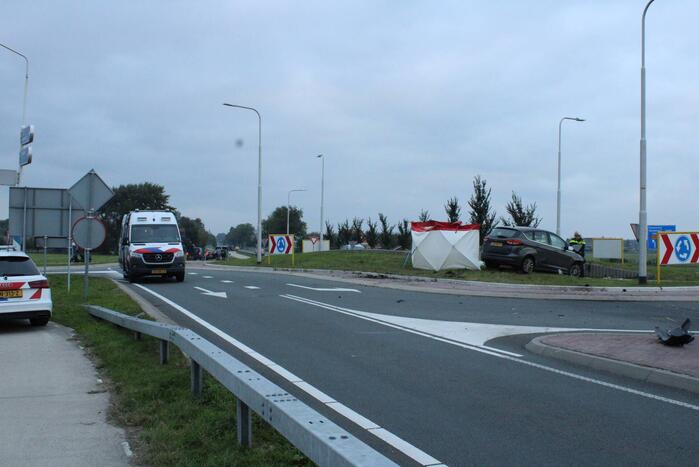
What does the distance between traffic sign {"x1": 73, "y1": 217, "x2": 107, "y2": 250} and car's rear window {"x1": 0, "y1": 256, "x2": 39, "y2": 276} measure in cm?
148

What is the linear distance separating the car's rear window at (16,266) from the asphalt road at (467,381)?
287cm

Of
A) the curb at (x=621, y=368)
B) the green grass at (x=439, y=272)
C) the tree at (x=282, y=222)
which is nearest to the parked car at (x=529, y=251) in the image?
the green grass at (x=439, y=272)

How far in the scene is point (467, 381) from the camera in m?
7.61

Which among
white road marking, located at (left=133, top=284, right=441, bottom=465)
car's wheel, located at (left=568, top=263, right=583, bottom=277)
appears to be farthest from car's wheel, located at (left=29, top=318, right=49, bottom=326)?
car's wheel, located at (left=568, top=263, right=583, bottom=277)

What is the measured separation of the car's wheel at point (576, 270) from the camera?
928 inches

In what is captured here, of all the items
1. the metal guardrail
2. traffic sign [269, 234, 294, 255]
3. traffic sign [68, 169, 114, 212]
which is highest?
traffic sign [68, 169, 114, 212]

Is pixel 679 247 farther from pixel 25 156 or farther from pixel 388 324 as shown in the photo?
pixel 25 156

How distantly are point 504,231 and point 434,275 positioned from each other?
2930 millimetres

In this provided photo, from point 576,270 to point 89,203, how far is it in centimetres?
1699

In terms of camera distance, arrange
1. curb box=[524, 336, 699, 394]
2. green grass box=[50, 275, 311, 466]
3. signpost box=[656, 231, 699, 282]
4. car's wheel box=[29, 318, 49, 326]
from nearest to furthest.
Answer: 1. green grass box=[50, 275, 311, 466]
2. curb box=[524, 336, 699, 394]
3. car's wheel box=[29, 318, 49, 326]
4. signpost box=[656, 231, 699, 282]

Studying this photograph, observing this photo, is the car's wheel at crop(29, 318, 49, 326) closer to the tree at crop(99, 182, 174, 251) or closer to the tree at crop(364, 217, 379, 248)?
the tree at crop(364, 217, 379, 248)

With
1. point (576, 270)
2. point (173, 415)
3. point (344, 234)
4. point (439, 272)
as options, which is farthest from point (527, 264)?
point (344, 234)

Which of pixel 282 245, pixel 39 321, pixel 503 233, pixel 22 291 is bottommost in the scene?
pixel 39 321

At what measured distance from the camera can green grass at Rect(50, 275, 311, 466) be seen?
191 inches
